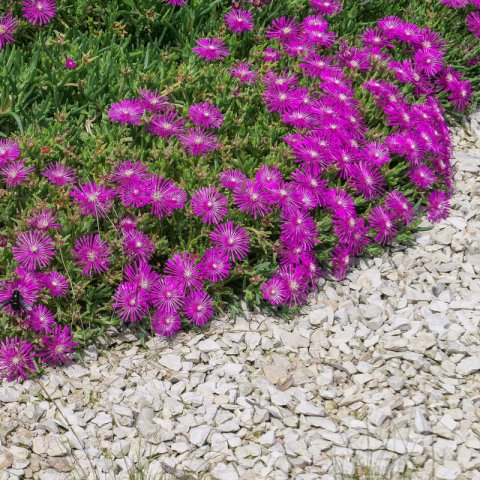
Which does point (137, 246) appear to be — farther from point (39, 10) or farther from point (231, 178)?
point (39, 10)

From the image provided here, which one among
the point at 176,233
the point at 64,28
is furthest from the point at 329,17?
the point at 176,233

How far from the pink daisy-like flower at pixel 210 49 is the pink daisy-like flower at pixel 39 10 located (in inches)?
38.7

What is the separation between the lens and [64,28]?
5852 millimetres

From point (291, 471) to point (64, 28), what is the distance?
3565mm

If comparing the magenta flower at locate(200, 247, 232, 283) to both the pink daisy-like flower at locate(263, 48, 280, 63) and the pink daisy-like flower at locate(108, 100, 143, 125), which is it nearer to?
the pink daisy-like flower at locate(108, 100, 143, 125)

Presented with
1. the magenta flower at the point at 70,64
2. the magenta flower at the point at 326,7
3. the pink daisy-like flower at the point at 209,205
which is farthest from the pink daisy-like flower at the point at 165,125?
the magenta flower at the point at 326,7

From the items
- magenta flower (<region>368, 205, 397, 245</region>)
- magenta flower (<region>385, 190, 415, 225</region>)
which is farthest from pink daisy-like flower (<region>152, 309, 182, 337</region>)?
magenta flower (<region>385, 190, 415, 225</region>)

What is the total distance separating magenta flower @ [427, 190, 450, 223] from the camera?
17.8 ft

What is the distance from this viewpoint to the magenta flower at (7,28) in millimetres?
5398

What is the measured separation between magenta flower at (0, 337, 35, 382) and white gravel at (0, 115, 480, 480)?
55 millimetres

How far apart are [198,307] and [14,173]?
1.21m

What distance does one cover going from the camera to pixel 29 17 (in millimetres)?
5566

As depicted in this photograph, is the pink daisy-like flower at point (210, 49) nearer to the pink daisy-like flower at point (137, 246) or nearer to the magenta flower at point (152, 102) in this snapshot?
the magenta flower at point (152, 102)

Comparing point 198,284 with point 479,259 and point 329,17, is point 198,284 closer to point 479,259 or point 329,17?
point 479,259
